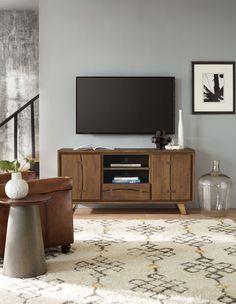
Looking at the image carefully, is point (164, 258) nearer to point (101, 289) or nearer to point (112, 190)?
point (101, 289)

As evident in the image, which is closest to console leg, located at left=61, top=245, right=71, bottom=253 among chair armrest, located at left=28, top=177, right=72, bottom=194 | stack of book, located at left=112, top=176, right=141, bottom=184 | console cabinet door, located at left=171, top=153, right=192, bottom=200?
chair armrest, located at left=28, top=177, right=72, bottom=194

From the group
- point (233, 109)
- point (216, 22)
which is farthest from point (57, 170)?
point (216, 22)

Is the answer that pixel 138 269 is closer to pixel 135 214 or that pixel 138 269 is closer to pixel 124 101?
pixel 135 214

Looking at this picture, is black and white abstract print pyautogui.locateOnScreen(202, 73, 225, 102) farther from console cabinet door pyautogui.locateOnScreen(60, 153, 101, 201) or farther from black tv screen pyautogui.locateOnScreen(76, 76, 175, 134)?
console cabinet door pyautogui.locateOnScreen(60, 153, 101, 201)

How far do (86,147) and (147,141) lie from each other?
803mm

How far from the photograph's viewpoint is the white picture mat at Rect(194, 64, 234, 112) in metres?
6.26

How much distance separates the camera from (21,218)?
3.49 metres

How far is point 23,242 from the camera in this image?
11.4 ft

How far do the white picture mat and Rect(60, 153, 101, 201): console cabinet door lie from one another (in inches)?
59.0

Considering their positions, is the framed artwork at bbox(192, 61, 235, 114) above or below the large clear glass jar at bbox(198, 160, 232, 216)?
above

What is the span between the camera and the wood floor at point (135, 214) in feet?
19.0

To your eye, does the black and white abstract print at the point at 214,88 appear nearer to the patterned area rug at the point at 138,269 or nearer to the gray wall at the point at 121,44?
the gray wall at the point at 121,44

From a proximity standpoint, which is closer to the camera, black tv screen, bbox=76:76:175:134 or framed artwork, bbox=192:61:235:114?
black tv screen, bbox=76:76:175:134

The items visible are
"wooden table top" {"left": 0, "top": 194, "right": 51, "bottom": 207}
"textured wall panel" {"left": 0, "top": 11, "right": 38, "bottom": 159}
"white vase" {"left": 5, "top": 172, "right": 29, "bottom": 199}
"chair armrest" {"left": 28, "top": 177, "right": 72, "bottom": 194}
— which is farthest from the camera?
"textured wall panel" {"left": 0, "top": 11, "right": 38, "bottom": 159}
